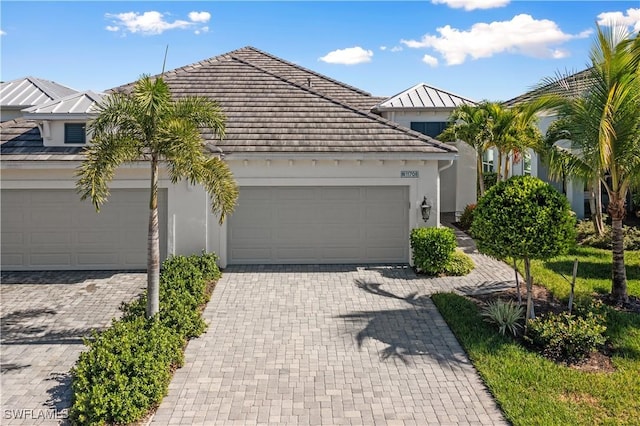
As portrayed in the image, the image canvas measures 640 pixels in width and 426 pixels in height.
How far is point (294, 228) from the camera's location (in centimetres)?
1365

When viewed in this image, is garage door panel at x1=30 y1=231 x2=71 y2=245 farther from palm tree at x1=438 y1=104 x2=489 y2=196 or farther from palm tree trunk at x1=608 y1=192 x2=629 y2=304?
palm tree at x1=438 y1=104 x2=489 y2=196

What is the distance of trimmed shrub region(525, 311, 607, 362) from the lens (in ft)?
25.8

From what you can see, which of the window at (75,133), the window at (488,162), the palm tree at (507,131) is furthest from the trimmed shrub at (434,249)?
the window at (488,162)

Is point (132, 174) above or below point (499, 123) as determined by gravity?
below

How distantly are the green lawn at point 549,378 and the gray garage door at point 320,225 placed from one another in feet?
12.6

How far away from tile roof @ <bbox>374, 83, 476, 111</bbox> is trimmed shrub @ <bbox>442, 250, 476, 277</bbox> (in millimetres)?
8727

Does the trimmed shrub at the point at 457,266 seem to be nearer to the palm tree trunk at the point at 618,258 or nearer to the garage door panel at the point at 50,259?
the palm tree trunk at the point at 618,258

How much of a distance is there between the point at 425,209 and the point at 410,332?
16.1ft

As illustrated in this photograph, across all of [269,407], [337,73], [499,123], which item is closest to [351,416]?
[269,407]

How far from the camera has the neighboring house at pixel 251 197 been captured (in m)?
12.8

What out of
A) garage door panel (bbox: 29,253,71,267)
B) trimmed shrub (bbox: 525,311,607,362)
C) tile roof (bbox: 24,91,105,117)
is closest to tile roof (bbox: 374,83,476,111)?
tile roof (bbox: 24,91,105,117)

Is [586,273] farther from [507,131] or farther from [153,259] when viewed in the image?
[153,259]

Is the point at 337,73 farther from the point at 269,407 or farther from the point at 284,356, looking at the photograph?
the point at 269,407

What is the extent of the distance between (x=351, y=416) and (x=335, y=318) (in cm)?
347
